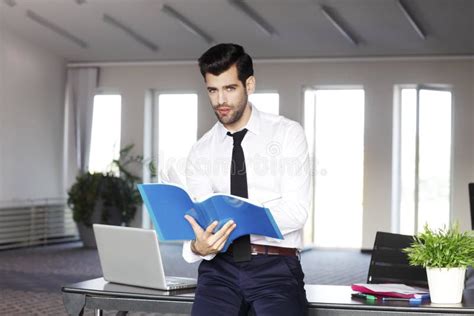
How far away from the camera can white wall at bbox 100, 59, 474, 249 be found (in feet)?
38.7

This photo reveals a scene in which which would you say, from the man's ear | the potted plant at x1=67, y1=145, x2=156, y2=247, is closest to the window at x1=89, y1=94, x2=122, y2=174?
the potted plant at x1=67, y1=145, x2=156, y2=247

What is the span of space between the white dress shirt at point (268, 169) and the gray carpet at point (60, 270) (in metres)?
3.80

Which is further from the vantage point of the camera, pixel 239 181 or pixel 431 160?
pixel 431 160

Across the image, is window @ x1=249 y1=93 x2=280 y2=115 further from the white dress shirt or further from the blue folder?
the blue folder

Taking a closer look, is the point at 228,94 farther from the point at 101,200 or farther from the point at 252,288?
the point at 101,200

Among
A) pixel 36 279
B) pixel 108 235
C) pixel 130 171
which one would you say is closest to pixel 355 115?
pixel 130 171

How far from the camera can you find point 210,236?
2.65m

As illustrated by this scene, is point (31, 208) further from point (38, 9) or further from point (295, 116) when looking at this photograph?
point (295, 116)

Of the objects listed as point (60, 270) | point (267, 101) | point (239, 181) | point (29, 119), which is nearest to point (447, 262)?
point (239, 181)

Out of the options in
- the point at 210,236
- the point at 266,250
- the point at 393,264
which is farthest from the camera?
the point at 393,264

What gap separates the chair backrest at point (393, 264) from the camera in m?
3.57

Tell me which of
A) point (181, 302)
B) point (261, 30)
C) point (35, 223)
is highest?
point (261, 30)

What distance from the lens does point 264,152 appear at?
9.60 feet

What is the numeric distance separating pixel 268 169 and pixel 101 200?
31.6ft
